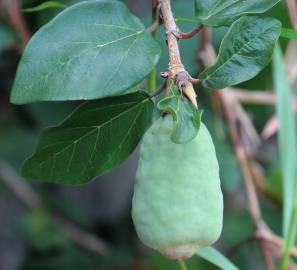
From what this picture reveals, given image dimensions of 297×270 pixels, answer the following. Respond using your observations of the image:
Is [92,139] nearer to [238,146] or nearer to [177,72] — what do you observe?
[177,72]

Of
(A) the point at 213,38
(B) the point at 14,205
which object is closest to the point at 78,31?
(A) the point at 213,38

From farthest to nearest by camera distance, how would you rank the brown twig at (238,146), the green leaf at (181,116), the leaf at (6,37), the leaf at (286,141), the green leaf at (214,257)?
the leaf at (6,37) < the brown twig at (238,146) < the leaf at (286,141) < the green leaf at (214,257) < the green leaf at (181,116)

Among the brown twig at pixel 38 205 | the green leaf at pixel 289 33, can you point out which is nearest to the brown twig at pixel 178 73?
the green leaf at pixel 289 33

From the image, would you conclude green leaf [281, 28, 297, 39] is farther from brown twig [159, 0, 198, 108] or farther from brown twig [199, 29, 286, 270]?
brown twig [199, 29, 286, 270]

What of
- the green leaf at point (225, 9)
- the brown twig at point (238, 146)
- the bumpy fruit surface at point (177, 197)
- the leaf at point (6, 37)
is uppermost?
the green leaf at point (225, 9)

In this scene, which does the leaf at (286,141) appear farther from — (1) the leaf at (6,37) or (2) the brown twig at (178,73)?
(1) the leaf at (6,37)

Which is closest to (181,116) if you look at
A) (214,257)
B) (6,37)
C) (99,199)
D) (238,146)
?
(214,257)

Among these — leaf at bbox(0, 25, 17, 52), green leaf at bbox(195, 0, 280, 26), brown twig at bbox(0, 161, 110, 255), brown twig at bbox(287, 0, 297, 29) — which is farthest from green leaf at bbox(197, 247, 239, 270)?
brown twig at bbox(0, 161, 110, 255)
